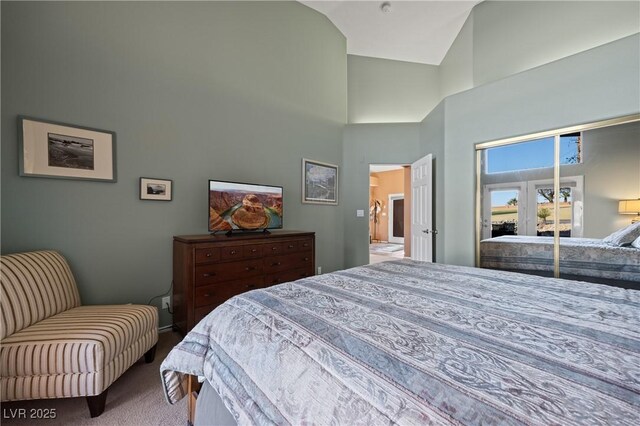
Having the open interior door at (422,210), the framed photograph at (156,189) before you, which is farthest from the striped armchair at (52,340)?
the open interior door at (422,210)

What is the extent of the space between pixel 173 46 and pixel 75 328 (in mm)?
2688

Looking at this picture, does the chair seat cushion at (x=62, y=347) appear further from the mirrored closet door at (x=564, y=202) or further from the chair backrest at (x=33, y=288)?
the mirrored closet door at (x=564, y=202)

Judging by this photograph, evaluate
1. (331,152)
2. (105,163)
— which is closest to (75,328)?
(105,163)

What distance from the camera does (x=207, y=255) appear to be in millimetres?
2422

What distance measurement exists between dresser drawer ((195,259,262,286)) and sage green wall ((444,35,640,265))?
103 inches

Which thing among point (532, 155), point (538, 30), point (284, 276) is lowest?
point (284, 276)

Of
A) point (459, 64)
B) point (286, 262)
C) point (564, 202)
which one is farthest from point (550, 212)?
point (286, 262)

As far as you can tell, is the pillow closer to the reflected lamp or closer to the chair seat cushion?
the reflected lamp

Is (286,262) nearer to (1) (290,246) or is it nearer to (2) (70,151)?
(1) (290,246)

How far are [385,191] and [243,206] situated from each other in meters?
7.55

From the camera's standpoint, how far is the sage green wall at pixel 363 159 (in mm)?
4488

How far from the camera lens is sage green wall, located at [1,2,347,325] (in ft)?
6.66

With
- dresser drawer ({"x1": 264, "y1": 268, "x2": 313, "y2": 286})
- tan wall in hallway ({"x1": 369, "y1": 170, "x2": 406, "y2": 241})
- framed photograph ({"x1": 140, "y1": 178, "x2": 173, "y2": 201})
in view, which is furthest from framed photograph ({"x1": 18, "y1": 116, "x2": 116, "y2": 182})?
tan wall in hallway ({"x1": 369, "y1": 170, "x2": 406, "y2": 241})

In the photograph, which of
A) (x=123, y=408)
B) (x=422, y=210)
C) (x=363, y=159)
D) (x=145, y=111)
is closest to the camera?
(x=123, y=408)
